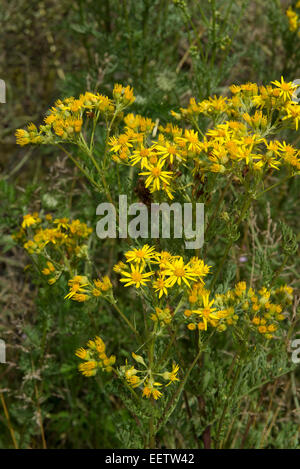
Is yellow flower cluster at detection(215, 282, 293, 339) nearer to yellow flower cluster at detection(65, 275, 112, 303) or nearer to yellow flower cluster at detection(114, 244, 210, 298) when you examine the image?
yellow flower cluster at detection(114, 244, 210, 298)

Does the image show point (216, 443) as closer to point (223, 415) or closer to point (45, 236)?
point (223, 415)

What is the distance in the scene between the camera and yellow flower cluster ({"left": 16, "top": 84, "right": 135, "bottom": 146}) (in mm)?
1723

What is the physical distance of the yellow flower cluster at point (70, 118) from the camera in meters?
1.72

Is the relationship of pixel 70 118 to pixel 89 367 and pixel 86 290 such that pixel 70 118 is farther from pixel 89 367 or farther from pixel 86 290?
pixel 89 367

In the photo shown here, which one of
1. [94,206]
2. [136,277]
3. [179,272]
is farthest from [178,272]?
[94,206]

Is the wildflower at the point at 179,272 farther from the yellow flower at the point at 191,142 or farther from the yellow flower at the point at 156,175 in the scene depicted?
the yellow flower at the point at 191,142

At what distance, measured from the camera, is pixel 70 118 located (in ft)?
5.75

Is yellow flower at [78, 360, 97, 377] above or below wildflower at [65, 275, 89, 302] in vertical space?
below

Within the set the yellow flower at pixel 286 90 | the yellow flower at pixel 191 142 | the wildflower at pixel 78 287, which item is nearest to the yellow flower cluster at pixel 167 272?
the wildflower at pixel 78 287

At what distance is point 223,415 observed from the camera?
186cm

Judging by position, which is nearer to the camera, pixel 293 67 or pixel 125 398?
pixel 125 398

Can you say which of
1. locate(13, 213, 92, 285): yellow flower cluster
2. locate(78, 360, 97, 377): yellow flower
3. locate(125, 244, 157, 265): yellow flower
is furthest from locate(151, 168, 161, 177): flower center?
locate(78, 360, 97, 377): yellow flower
